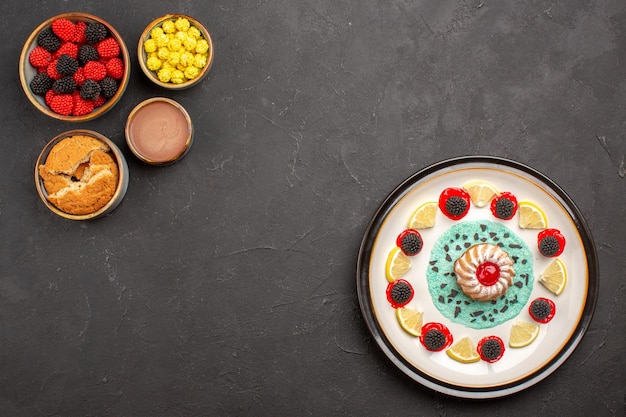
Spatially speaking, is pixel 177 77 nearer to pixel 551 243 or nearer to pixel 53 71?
pixel 53 71

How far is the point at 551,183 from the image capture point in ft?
9.76

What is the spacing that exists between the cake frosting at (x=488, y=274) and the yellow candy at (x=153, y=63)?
160 cm

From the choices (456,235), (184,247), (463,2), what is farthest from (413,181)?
(184,247)

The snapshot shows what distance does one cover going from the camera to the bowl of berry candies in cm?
285

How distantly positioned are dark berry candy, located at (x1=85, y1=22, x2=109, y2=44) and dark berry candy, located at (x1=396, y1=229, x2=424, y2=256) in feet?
5.20

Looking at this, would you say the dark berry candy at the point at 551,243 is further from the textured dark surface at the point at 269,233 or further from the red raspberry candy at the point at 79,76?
the red raspberry candy at the point at 79,76

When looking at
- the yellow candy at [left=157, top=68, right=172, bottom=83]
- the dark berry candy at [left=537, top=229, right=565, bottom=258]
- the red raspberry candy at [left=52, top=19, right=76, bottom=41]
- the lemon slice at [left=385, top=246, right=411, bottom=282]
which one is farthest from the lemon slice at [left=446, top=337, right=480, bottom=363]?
the red raspberry candy at [left=52, top=19, right=76, bottom=41]

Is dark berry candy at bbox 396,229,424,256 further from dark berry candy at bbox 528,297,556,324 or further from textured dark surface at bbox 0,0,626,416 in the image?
dark berry candy at bbox 528,297,556,324

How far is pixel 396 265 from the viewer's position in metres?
2.97

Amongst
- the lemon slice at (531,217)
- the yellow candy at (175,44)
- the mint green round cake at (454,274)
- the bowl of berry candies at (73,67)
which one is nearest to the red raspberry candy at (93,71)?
the bowl of berry candies at (73,67)

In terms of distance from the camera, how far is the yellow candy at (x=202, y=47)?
9.62ft

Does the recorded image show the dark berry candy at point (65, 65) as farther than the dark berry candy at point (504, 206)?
No

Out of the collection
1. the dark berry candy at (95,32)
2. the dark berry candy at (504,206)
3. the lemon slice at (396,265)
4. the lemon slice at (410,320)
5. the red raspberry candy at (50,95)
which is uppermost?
the dark berry candy at (95,32)

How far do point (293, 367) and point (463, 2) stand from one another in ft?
6.20
